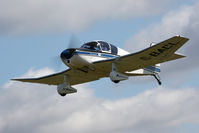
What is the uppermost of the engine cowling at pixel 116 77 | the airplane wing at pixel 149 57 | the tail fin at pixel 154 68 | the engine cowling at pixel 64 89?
the airplane wing at pixel 149 57

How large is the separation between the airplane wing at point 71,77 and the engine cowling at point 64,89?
1.11m

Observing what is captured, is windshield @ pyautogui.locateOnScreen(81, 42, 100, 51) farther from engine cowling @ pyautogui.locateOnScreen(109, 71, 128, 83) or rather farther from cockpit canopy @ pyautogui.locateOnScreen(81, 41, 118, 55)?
engine cowling @ pyautogui.locateOnScreen(109, 71, 128, 83)

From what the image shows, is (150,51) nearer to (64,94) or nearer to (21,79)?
(64,94)

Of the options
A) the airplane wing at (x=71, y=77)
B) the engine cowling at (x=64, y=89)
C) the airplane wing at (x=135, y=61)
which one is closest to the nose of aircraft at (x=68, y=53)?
the airplane wing at (x=135, y=61)

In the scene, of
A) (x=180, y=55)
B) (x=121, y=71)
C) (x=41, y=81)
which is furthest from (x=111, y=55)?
(x=41, y=81)

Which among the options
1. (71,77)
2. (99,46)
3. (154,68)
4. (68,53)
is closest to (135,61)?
(99,46)

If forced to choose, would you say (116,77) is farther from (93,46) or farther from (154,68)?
(154,68)

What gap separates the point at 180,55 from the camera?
37438mm

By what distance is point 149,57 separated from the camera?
36.6 m

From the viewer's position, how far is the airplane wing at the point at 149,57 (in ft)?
113

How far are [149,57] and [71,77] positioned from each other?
7358 mm

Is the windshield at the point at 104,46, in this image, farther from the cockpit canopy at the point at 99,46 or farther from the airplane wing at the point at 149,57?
the airplane wing at the point at 149,57

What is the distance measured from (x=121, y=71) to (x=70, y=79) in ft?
16.0

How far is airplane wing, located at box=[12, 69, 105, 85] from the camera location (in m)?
39.7
